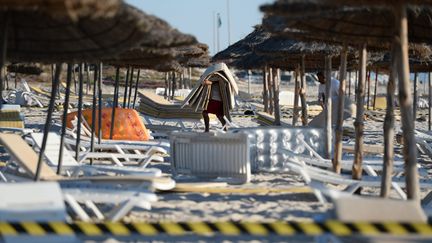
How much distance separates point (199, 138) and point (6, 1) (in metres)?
4.65

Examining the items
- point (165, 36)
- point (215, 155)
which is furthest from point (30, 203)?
point (215, 155)

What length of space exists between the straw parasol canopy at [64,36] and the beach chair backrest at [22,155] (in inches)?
31.4

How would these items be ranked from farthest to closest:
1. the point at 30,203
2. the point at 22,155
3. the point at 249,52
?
the point at 249,52, the point at 22,155, the point at 30,203

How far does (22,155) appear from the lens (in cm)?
707

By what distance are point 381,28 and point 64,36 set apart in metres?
2.92

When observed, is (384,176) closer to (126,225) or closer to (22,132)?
(126,225)

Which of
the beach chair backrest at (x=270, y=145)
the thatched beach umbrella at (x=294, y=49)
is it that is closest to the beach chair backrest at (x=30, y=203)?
the beach chair backrest at (x=270, y=145)

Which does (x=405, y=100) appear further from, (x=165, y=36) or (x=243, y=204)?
(x=243, y=204)

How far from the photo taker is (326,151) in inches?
410

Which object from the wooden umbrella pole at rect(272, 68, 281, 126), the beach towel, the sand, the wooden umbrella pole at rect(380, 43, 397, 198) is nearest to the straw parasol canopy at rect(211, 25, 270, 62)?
the wooden umbrella pole at rect(272, 68, 281, 126)

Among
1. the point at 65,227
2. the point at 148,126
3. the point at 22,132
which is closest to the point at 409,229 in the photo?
the point at 65,227

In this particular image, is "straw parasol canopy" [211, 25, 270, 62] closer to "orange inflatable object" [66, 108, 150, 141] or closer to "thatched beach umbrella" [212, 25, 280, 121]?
"thatched beach umbrella" [212, 25, 280, 121]

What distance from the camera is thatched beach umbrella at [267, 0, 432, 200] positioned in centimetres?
579

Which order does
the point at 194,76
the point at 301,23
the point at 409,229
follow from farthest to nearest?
1. the point at 194,76
2. the point at 301,23
3. the point at 409,229
